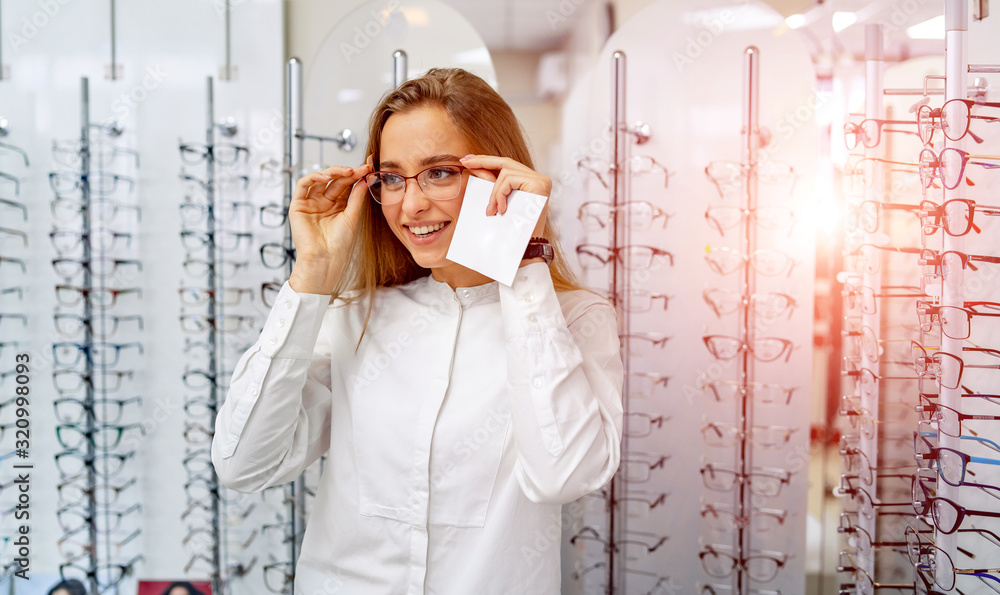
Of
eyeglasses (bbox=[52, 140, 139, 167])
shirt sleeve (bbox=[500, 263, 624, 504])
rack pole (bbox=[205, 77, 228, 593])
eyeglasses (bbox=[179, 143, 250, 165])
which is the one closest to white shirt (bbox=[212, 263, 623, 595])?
shirt sleeve (bbox=[500, 263, 624, 504])

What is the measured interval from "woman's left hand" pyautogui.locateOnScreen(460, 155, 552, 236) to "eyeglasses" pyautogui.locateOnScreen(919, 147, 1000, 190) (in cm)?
102

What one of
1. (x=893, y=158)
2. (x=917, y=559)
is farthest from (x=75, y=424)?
(x=893, y=158)

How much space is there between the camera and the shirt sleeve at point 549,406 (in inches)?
45.8

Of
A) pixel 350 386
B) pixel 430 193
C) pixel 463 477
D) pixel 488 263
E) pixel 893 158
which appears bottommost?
pixel 463 477

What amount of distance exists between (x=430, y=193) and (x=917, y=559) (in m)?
1.62

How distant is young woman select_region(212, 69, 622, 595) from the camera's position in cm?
121

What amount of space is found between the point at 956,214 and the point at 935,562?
89 cm

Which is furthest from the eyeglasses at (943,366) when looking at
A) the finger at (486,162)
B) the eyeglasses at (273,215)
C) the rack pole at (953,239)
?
the eyeglasses at (273,215)

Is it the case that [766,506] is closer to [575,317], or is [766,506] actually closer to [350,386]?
[575,317]

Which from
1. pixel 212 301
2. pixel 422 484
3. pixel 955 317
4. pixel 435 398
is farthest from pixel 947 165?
pixel 212 301

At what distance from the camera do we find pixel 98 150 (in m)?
2.52

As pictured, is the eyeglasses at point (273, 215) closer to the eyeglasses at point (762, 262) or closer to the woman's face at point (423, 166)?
the woman's face at point (423, 166)

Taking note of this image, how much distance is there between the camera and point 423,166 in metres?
1.29

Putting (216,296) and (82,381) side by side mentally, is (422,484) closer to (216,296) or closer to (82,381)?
(216,296)
